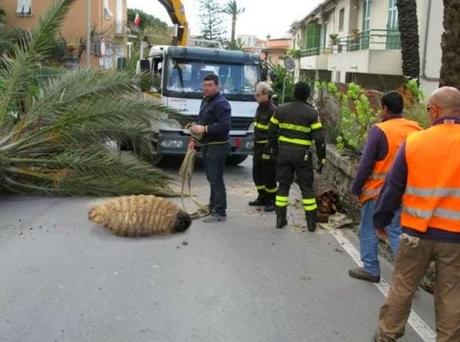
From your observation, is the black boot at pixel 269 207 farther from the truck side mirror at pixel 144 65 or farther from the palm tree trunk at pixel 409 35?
the palm tree trunk at pixel 409 35

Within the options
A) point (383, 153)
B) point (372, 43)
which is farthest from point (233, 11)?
point (383, 153)

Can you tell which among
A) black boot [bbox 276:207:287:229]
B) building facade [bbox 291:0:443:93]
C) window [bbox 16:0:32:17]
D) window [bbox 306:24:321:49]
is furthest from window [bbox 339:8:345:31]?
black boot [bbox 276:207:287:229]

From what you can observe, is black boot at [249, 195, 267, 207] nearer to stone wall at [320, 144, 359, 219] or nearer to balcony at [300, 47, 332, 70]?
stone wall at [320, 144, 359, 219]

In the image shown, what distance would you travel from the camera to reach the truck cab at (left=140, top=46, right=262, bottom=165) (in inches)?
449

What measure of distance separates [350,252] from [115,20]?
3599cm

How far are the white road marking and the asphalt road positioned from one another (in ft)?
0.23

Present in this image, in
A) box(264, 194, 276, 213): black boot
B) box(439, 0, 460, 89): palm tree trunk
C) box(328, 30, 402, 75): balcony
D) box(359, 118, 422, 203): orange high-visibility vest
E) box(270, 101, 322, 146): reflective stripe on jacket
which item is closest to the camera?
box(359, 118, 422, 203): orange high-visibility vest

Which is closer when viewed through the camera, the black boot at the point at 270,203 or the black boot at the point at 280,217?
the black boot at the point at 280,217

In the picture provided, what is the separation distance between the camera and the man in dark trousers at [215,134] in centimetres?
805

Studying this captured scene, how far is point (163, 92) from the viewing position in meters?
11.6

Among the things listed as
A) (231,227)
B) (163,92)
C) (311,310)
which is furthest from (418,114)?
(163,92)

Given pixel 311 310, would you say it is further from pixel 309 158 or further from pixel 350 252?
pixel 309 158

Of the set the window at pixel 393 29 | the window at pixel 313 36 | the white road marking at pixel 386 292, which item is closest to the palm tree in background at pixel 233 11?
the window at pixel 313 36

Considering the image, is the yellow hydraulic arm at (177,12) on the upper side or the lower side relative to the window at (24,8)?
lower
